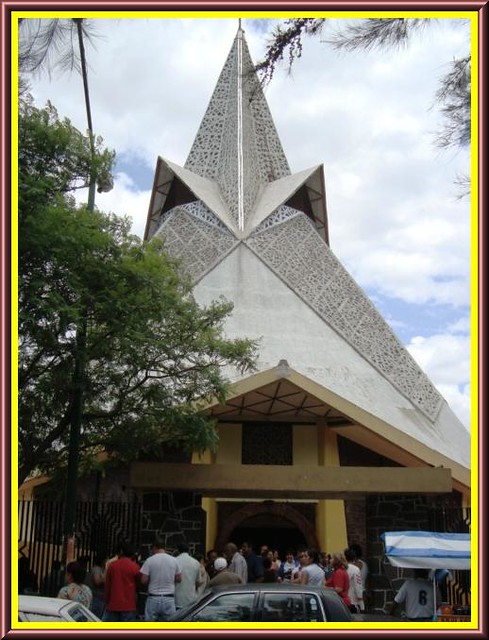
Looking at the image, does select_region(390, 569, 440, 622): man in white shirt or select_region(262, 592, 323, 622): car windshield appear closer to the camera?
select_region(262, 592, 323, 622): car windshield

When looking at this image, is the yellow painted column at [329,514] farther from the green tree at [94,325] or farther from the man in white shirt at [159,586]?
the man in white shirt at [159,586]

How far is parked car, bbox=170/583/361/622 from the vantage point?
588cm

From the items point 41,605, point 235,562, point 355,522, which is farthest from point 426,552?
point 355,522

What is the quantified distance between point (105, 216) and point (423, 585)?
24.2 feet

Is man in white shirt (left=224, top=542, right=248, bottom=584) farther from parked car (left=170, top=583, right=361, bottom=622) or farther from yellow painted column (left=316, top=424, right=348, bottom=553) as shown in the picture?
yellow painted column (left=316, top=424, right=348, bottom=553)

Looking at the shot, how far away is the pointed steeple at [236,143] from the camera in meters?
29.1

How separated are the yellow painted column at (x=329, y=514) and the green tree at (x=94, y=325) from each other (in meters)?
5.44

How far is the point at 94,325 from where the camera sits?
11.7 m

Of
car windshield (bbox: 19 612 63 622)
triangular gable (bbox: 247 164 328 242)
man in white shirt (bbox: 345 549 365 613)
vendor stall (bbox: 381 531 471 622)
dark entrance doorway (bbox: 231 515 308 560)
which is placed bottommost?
dark entrance doorway (bbox: 231 515 308 560)

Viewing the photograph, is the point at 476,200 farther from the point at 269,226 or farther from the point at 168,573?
the point at 269,226

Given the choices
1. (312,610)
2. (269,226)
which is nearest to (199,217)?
(269,226)

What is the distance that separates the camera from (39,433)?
12203 mm

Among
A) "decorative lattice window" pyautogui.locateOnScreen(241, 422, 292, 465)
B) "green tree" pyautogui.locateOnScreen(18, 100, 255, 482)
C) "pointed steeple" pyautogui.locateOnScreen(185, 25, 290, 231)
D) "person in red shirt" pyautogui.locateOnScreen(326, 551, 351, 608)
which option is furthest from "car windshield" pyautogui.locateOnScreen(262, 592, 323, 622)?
"pointed steeple" pyautogui.locateOnScreen(185, 25, 290, 231)

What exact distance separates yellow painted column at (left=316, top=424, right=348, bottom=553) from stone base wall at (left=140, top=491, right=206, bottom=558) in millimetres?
4771
